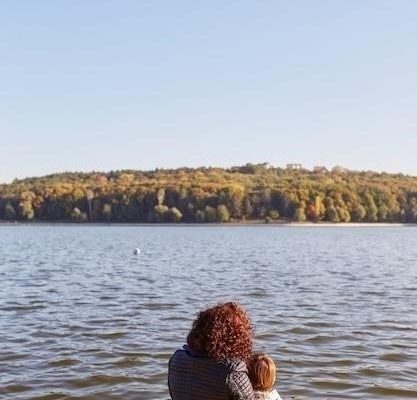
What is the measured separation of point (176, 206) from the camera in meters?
174

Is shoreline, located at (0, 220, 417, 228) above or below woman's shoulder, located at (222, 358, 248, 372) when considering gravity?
above

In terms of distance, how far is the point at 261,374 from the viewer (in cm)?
629

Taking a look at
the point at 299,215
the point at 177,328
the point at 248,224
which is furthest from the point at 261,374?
the point at 248,224

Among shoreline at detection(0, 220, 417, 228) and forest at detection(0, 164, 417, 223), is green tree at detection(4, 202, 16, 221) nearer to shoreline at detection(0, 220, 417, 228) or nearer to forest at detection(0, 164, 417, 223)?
forest at detection(0, 164, 417, 223)

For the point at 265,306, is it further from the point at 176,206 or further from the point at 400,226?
the point at 400,226

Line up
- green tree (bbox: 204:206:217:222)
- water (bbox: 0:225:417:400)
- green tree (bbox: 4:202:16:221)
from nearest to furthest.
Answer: water (bbox: 0:225:417:400), green tree (bbox: 204:206:217:222), green tree (bbox: 4:202:16:221)

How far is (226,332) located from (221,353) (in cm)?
18

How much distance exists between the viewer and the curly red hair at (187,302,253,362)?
5.89 meters

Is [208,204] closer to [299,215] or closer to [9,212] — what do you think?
[299,215]

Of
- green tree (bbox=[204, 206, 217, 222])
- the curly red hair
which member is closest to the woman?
the curly red hair

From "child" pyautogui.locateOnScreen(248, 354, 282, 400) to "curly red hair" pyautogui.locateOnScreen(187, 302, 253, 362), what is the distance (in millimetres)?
273

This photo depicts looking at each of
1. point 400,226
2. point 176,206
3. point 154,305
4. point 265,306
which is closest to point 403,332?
point 265,306

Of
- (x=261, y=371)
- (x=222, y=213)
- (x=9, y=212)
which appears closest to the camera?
(x=261, y=371)

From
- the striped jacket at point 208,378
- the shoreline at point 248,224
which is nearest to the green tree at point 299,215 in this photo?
the shoreline at point 248,224
